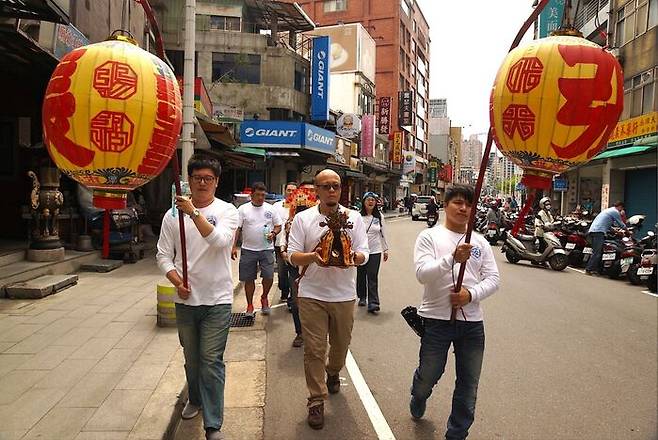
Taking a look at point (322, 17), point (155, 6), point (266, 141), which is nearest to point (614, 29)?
point (266, 141)

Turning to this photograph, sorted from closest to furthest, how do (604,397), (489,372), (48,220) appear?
(604,397) → (489,372) → (48,220)

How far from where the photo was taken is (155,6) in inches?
770

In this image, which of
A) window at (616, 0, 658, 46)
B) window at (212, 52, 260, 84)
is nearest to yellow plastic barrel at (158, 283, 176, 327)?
window at (616, 0, 658, 46)

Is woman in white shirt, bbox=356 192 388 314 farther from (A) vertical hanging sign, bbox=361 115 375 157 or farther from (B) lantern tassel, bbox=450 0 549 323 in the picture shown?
(A) vertical hanging sign, bbox=361 115 375 157

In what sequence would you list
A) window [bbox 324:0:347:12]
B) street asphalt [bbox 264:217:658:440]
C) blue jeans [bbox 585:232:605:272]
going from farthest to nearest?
window [bbox 324:0:347:12] < blue jeans [bbox 585:232:605:272] < street asphalt [bbox 264:217:658:440]

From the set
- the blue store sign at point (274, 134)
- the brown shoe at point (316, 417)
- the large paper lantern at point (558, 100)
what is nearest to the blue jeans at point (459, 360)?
the brown shoe at point (316, 417)

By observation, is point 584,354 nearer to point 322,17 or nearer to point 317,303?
point 317,303

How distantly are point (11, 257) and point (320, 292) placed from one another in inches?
270

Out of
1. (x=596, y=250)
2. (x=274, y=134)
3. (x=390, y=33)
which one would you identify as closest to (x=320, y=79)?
(x=274, y=134)

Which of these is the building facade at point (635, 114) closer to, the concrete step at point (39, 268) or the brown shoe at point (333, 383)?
the brown shoe at point (333, 383)

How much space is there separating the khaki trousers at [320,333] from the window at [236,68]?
23.4 m

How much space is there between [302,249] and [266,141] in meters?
19.3

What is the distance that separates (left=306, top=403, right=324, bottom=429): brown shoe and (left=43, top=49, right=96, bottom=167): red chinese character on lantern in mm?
2297

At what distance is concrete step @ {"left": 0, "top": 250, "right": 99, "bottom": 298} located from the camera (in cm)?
720
